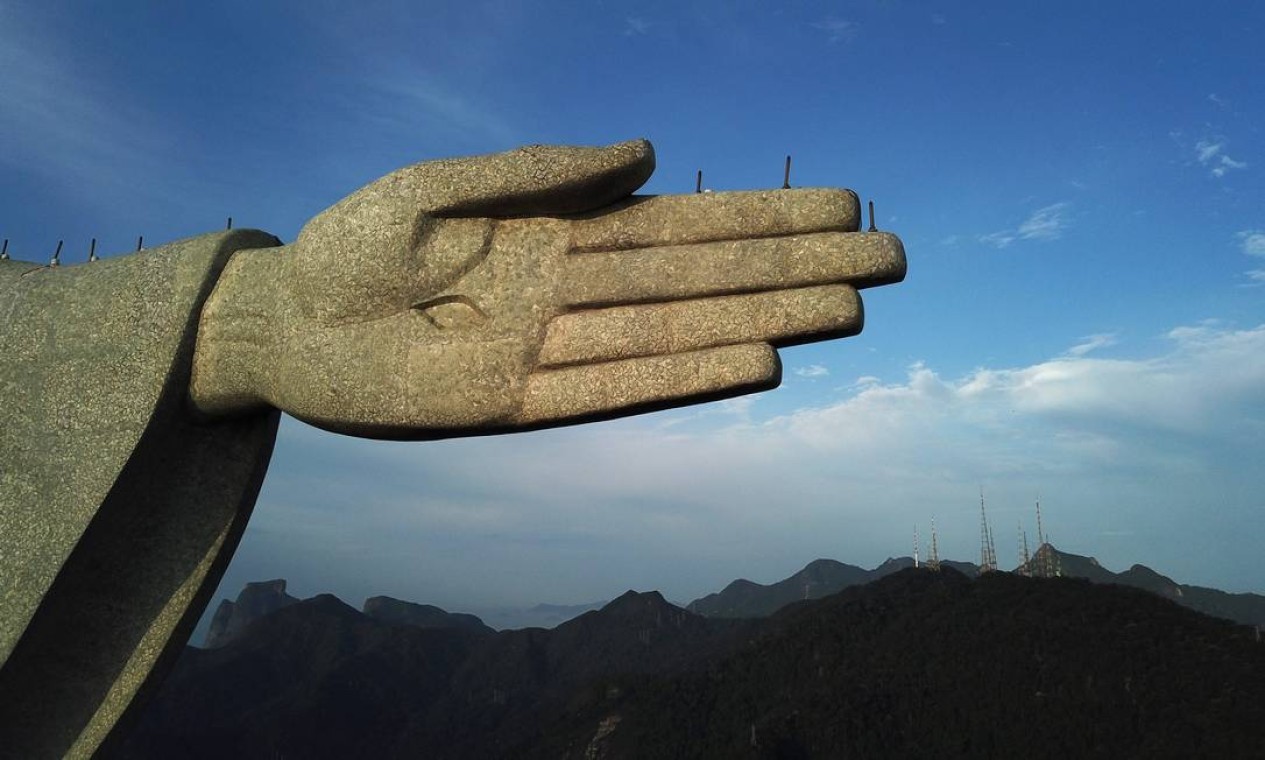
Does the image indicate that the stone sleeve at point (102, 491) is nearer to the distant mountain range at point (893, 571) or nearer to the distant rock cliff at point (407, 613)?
the distant mountain range at point (893, 571)

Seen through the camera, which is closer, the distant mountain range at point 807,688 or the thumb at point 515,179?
the thumb at point 515,179

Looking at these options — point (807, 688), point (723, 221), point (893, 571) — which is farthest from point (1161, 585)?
point (723, 221)

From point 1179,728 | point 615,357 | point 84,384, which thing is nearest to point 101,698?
point 84,384

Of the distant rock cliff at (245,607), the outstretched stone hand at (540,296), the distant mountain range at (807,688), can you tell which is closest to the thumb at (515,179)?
the outstretched stone hand at (540,296)

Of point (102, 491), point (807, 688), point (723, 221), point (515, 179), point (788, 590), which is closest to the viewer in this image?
point (515, 179)

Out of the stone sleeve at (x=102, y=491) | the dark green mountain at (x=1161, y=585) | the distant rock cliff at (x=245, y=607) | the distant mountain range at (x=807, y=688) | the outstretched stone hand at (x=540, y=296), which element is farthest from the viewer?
the distant rock cliff at (x=245, y=607)

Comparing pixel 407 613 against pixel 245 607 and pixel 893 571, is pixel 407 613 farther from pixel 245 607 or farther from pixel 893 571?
pixel 893 571
